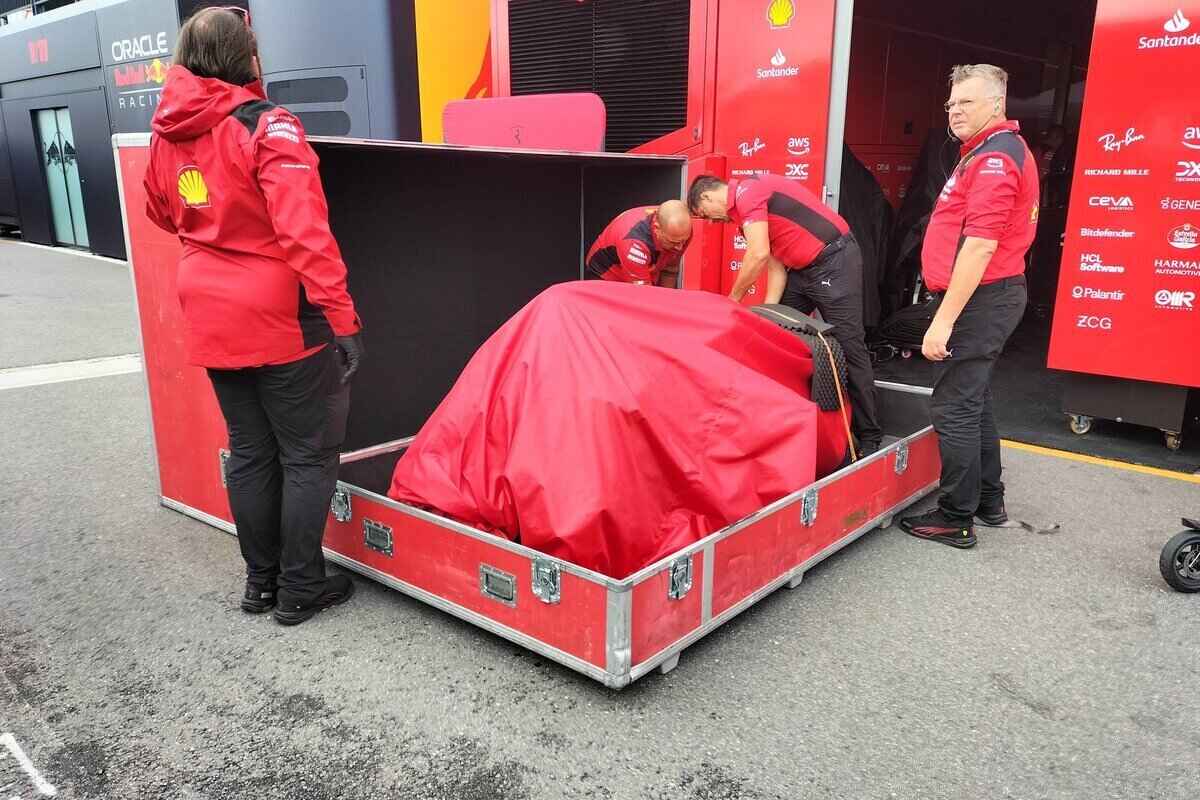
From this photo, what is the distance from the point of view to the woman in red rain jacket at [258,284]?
2.49 meters

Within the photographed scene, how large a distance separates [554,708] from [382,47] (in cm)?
650

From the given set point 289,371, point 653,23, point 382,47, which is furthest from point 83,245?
point 289,371

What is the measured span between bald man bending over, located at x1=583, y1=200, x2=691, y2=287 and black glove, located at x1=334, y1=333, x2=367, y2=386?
1.67m

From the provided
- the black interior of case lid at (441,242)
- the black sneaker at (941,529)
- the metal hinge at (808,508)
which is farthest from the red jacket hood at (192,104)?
the black sneaker at (941,529)

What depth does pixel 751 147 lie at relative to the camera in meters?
5.34

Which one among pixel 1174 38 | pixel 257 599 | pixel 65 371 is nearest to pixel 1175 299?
pixel 1174 38

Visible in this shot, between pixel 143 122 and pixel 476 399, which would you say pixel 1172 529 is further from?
pixel 143 122

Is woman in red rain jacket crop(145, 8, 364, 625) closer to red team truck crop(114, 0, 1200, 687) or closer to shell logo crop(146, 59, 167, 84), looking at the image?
red team truck crop(114, 0, 1200, 687)

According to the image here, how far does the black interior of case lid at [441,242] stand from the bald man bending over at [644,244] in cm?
45

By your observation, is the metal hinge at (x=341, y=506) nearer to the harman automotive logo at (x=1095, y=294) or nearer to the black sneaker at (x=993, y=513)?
the black sneaker at (x=993, y=513)

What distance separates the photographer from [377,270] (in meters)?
3.96

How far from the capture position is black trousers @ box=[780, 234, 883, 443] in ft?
13.3

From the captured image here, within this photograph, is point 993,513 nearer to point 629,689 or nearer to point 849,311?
point 849,311

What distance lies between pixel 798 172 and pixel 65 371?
5290 mm
